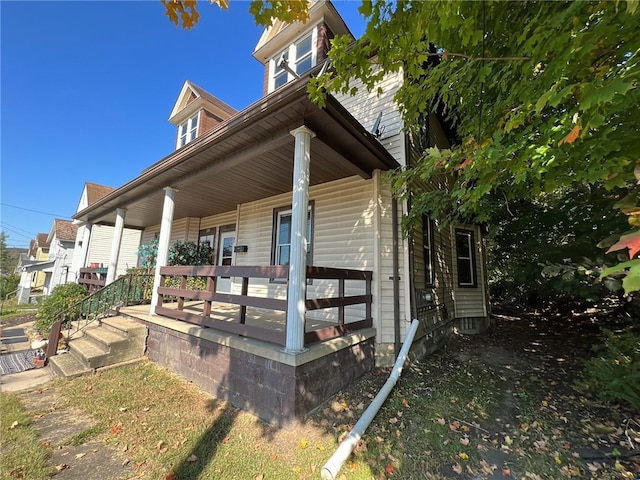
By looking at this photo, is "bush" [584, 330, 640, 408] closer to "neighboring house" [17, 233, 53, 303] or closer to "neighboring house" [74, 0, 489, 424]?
"neighboring house" [74, 0, 489, 424]

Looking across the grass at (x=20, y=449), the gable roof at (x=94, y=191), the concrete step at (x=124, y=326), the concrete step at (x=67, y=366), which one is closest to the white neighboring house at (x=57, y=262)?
the gable roof at (x=94, y=191)

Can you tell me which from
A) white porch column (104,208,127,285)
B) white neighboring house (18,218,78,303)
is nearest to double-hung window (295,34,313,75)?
white porch column (104,208,127,285)

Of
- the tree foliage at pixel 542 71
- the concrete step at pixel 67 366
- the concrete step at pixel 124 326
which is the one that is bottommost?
the concrete step at pixel 67 366

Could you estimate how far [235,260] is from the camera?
317 inches

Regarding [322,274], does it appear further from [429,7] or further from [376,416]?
[429,7]

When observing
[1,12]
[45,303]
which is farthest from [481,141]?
[45,303]

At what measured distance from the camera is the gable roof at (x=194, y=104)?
10.5m

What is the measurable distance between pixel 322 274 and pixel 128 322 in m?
4.64

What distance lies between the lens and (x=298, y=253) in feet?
11.1

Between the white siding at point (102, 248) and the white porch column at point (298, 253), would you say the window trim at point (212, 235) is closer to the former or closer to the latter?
the white porch column at point (298, 253)

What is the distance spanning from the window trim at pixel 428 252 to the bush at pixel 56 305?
27.9 feet

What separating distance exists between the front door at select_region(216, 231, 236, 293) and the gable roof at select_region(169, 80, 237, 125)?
17.5 feet

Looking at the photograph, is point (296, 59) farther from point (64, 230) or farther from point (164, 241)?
point (64, 230)

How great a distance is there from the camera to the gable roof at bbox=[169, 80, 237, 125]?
10.5 m
